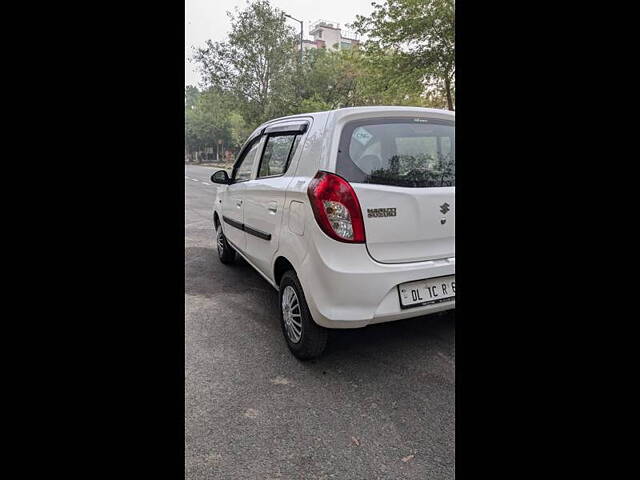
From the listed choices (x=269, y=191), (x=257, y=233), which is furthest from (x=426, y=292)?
(x=257, y=233)

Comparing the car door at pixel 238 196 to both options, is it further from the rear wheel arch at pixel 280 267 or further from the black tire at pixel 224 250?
the rear wheel arch at pixel 280 267

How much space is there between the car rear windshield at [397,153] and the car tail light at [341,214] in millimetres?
97

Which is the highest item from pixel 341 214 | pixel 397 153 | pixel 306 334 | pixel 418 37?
pixel 418 37

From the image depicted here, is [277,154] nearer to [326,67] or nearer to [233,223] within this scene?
[233,223]

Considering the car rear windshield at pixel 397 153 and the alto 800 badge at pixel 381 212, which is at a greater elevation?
the car rear windshield at pixel 397 153

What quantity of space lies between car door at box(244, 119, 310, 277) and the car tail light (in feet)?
1.79

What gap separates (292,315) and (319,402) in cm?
67

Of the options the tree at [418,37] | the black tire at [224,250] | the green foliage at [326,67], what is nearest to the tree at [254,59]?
the green foliage at [326,67]

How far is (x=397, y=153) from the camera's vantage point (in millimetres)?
2615

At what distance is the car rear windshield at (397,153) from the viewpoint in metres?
2.54
